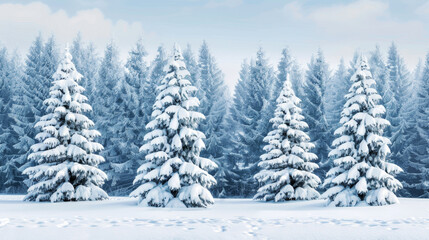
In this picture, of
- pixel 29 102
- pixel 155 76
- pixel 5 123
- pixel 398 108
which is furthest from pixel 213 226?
pixel 5 123

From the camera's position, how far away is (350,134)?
78.1ft

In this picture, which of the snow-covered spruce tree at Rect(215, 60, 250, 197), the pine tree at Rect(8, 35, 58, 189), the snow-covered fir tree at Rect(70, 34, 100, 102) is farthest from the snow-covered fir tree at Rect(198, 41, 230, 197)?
the pine tree at Rect(8, 35, 58, 189)

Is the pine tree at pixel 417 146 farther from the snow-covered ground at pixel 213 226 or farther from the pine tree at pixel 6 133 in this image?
the pine tree at pixel 6 133

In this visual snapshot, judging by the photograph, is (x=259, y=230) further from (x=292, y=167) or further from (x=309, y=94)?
(x=309, y=94)

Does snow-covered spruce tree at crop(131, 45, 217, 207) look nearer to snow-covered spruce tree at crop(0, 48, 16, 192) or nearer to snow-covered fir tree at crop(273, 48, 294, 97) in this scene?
snow-covered fir tree at crop(273, 48, 294, 97)

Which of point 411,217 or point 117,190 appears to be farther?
point 117,190

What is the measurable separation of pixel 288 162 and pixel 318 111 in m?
16.0

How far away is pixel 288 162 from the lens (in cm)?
2677

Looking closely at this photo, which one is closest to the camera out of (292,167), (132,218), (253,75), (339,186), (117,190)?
(132,218)

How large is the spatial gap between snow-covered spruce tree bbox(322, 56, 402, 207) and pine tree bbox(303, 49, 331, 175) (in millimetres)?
15964

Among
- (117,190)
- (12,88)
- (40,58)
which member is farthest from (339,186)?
(12,88)

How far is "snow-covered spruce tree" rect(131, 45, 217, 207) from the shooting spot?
70.4 ft

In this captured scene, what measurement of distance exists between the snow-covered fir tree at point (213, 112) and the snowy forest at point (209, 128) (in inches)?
4.6

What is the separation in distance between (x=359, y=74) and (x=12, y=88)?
37333 mm
